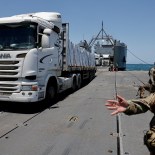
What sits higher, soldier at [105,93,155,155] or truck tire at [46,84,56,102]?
soldier at [105,93,155,155]

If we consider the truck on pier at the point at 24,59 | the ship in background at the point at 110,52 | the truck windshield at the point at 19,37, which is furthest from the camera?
the ship in background at the point at 110,52

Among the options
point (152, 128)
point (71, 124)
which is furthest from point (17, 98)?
point (152, 128)

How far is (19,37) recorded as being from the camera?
10.4 m

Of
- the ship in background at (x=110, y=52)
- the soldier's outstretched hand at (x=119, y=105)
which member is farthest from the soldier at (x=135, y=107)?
the ship in background at (x=110, y=52)

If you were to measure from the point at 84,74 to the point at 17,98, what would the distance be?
1103 cm

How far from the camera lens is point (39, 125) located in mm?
8328

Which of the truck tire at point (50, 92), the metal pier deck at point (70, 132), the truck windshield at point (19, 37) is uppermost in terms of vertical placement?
the truck windshield at point (19, 37)

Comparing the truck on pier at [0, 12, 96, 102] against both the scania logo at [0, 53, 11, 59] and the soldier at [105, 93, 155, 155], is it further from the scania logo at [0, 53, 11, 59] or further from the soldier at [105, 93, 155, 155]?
the soldier at [105, 93, 155, 155]

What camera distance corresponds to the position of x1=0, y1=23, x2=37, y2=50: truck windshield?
1027 cm

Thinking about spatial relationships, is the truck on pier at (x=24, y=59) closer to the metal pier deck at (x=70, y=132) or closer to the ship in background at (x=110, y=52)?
the metal pier deck at (x=70, y=132)

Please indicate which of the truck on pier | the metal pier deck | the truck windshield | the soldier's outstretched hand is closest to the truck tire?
the truck on pier

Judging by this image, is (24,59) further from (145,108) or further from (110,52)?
(110,52)

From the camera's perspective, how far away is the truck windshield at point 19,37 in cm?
1027

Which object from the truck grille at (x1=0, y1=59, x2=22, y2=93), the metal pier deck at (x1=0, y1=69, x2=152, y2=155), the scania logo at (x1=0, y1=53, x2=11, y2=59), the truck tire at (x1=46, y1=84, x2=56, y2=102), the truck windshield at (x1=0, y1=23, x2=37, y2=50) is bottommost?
the metal pier deck at (x1=0, y1=69, x2=152, y2=155)
